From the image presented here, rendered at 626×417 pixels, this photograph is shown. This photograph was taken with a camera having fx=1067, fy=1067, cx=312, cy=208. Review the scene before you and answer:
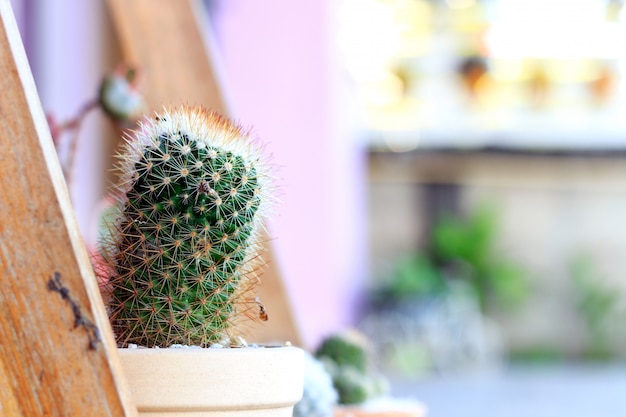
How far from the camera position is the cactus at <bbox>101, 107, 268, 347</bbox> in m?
0.80

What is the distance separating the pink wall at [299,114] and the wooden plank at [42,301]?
2.76m

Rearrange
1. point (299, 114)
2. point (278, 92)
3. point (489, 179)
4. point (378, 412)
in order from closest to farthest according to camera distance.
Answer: point (378, 412) → point (278, 92) → point (299, 114) → point (489, 179)

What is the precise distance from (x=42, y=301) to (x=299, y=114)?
180 inches

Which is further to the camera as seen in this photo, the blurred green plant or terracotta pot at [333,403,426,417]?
the blurred green plant

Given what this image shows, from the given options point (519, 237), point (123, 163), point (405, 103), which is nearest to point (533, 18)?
point (405, 103)

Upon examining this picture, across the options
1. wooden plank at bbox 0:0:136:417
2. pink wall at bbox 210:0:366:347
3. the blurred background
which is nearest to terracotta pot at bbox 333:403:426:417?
wooden plank at bbox 0:0:136:417

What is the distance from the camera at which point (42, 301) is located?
59cm

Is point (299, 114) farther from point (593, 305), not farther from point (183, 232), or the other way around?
point (593, 305)

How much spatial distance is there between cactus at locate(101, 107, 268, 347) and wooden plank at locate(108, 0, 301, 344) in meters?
0.73

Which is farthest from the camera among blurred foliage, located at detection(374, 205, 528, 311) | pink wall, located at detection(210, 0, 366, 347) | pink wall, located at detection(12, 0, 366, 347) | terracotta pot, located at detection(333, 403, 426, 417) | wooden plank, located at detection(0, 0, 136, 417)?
blurred foliage, located at detection(374, 205, 528, 311)

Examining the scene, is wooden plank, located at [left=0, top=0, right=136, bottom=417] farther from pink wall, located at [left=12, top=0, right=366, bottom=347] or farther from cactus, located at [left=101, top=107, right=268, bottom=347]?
pink wall, located at [left=12, top=0, right=366, bottom=347]

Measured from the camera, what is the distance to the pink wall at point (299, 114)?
4.37 meters

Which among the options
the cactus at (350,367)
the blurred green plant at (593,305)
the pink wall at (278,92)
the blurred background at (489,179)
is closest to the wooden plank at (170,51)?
the cactus at (350,367)

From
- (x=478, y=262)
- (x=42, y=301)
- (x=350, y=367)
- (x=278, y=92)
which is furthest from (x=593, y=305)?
(x=42, y=301)
